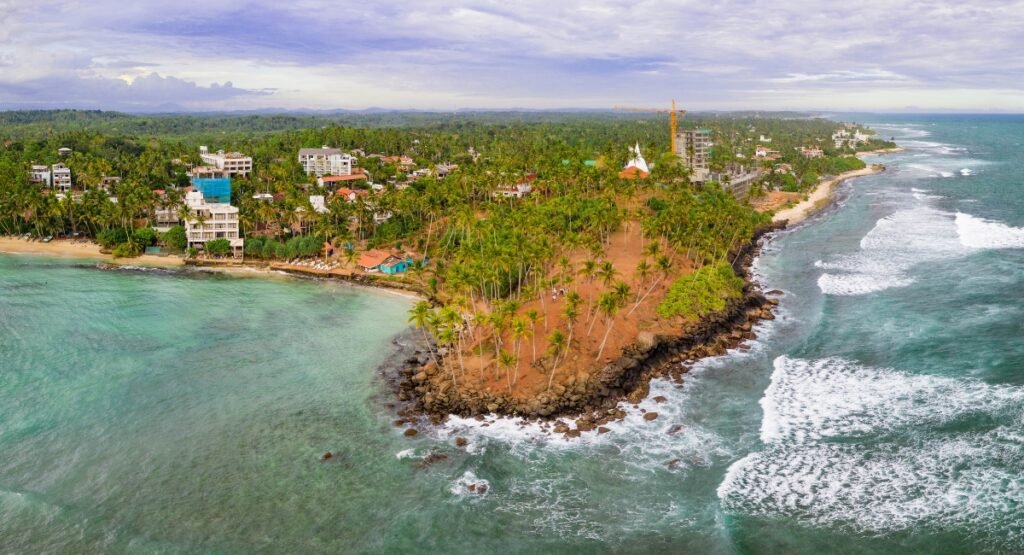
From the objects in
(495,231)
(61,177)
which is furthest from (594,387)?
(61,177)

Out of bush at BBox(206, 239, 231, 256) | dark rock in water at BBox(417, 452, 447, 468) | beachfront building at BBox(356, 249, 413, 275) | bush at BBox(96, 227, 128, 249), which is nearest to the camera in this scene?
dark rock in water at BBox(417, 452, 447, 468)

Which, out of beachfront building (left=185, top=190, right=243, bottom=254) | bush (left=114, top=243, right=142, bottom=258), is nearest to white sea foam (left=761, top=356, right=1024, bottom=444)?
beachfront building (left=185, top=190, right=243, bottom=254)

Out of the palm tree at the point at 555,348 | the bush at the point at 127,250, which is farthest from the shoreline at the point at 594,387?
the bush at the point at 127,250

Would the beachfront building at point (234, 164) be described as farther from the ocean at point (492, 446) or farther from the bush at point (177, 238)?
the ocean at point (492, 446)

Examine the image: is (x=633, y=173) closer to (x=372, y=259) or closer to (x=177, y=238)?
(x=372, y=259)

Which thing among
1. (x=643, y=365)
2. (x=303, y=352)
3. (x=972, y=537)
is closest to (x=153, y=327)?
(x=303, y=352)

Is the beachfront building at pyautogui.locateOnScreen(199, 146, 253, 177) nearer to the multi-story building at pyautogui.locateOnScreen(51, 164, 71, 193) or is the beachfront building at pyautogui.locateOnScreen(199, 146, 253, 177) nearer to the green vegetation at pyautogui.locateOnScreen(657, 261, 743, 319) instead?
the multi-story building at pyautogui.locateOnScreen(51, 164, 71, 193)
